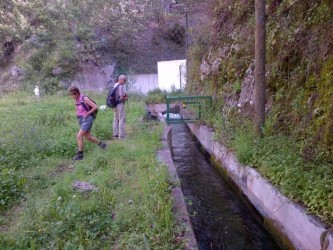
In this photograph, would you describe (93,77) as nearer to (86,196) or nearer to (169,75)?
(169,75)

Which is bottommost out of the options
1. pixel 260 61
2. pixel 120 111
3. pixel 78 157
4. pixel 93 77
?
pixel 78 157

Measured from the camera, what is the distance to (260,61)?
744cm

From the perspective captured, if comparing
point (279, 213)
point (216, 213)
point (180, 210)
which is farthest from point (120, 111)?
point (279, 213)

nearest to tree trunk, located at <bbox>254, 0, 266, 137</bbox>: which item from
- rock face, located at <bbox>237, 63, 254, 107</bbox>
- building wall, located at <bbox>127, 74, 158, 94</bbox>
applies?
rock face, located at <bbox>237, 63, 254, 107</bbox>

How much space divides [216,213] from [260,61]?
11.1 ft

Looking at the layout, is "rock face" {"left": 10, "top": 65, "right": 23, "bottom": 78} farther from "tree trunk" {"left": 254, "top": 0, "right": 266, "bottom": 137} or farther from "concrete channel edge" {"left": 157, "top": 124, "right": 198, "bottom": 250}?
"tree trunk" {"left": 254, "top": 0, "right": 266, "bottom": 137}

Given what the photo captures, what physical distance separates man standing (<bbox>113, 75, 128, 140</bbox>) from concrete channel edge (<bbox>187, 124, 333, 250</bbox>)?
11.0 feet

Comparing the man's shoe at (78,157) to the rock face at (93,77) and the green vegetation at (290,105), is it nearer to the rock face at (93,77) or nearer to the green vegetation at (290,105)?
the green vegetation at (290,105)

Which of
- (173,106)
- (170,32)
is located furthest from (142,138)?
(170,32)

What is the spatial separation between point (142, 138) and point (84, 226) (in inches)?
219

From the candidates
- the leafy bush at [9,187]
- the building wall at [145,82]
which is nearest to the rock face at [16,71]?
the building wall at [145,82]

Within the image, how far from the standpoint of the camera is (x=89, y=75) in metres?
27.2

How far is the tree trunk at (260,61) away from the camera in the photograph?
23.9 feet

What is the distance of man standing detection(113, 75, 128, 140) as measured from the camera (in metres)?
9.84
